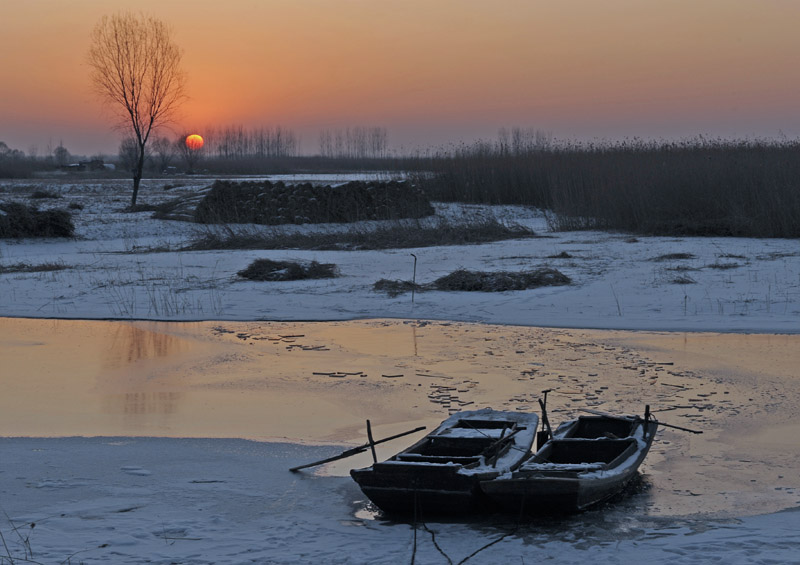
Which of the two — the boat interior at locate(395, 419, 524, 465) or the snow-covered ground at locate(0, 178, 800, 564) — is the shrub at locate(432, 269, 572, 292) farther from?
the boat interior at locate(395, 419, 524, 465)

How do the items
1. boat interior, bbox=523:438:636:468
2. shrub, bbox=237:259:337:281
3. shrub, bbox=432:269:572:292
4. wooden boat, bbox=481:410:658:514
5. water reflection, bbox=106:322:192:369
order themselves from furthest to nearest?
shrub, bbox=237:259:337:281
shrub, bbox=432:269:572:292
water reflection, bbox=106:322:192:369
boat interior, bbox=523:438:636:468
wooden boat, bbox=481:410:658:514

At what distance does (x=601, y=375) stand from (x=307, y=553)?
15.4 feet

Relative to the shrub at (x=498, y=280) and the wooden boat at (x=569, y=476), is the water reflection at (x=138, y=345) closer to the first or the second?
the shrub at (x=498, y=280)

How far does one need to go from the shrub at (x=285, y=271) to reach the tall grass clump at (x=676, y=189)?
8.10 metres

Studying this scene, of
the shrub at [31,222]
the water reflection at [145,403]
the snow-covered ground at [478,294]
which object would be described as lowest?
the water reflection at [145,403]

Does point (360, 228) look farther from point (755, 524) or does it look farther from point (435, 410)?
point (755, 524)

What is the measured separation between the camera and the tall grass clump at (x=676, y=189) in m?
18.9

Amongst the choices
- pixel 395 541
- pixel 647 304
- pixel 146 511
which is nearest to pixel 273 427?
pixel 146 511

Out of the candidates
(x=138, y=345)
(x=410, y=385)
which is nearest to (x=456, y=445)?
(x=410, y=385)

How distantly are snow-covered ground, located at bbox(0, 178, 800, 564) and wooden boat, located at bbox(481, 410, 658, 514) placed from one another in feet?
0.40

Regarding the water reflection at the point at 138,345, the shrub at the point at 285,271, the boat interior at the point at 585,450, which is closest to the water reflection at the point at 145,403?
the water reflection at the point at 138,345

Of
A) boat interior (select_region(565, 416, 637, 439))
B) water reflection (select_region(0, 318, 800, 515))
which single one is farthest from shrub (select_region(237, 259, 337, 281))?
boat interior (select_region(565, 416, 637, 439))

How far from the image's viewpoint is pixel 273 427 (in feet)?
22.7

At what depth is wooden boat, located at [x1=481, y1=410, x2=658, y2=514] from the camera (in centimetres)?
483
